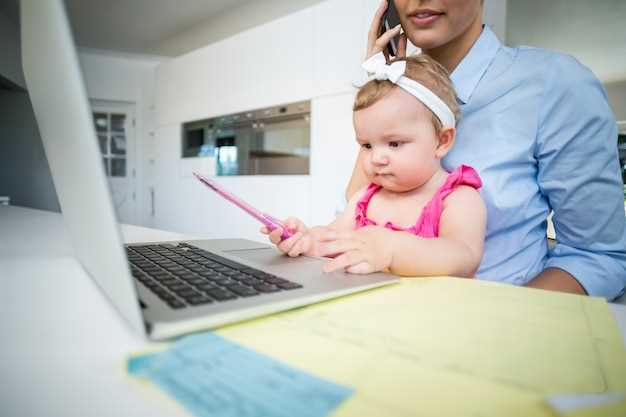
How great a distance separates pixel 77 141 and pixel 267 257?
1.19 feet

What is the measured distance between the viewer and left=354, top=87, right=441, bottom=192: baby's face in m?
0.80

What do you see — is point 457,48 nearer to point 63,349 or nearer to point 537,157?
point 537,157

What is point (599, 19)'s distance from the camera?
129 inches

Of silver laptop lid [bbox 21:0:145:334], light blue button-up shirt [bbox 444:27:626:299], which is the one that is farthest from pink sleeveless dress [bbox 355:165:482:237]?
silver laptop lid [bbox 21:0:145:334]

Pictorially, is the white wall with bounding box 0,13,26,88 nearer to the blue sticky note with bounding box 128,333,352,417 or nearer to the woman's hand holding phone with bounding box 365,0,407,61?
the woman's hand holding phone with bounding box 365,0,407,61

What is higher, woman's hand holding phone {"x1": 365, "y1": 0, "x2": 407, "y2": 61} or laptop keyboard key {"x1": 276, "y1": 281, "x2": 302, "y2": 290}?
woman's hand holding phone {"x1": 365, "y1": 0, "x2": 407, "y2": 61}

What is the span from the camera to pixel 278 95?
3254mm

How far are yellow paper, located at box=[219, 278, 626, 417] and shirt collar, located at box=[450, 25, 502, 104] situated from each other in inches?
25.4

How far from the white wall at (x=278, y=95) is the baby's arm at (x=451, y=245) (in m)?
1.78

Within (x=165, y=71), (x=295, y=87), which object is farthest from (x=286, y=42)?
(x=165, y=71)

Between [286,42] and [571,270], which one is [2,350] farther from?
[286,42]

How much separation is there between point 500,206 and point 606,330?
0.56 metres

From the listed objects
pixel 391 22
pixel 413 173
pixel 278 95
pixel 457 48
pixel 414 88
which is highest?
pixel 278 95

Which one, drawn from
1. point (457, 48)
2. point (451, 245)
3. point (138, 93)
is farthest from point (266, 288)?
point (138, 93)
